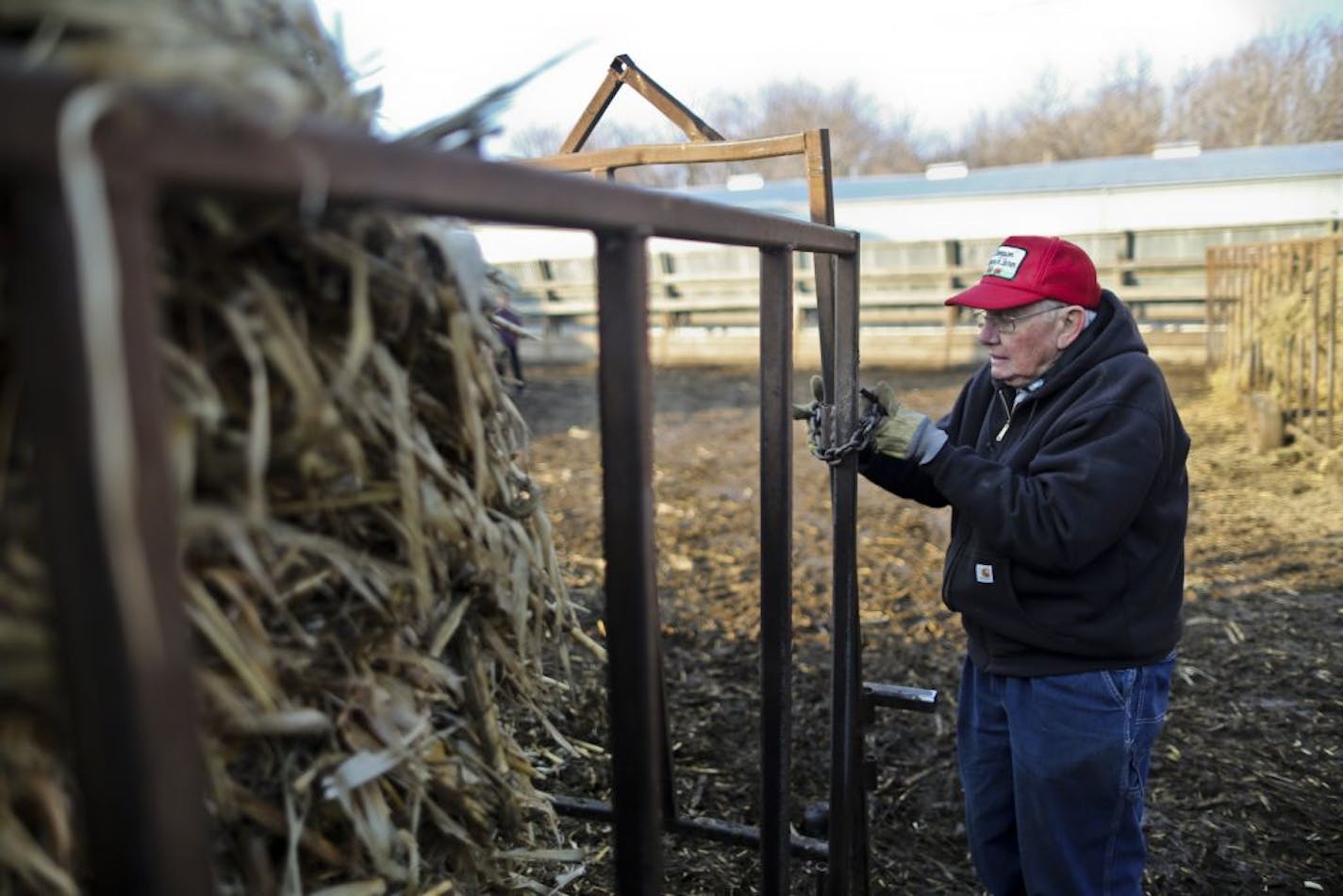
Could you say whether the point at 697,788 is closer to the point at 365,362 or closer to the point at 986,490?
the point at 986,490

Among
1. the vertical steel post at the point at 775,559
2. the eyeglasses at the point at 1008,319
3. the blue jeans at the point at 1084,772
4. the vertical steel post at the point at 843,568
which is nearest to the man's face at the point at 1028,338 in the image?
the eyeglasses at the point at 1008,319

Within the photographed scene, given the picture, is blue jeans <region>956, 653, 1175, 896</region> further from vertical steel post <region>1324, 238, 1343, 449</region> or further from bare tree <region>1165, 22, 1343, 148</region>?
bare tree <region>1165, 22, 1343, 148</region>

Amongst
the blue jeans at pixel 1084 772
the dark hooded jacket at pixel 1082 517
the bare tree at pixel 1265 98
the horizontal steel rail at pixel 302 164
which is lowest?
the blue jeans at pixel 1084 772

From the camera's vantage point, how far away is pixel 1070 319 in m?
2.47

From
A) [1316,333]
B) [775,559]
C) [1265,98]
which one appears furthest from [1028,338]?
[1265,98]

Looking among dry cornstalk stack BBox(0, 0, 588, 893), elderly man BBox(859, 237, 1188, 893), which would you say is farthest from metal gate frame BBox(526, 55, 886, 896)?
dry cornstalk stack BBox(0, 0, 588, 893)

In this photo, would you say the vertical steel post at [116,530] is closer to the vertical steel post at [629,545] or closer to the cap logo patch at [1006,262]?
the vertical steel post at [629,545]

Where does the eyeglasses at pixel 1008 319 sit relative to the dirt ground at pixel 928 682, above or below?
above

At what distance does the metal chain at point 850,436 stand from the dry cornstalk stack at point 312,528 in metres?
1.02

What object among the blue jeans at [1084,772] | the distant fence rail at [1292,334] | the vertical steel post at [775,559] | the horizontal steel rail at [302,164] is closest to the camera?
the horizontal steel rail at [302,164]

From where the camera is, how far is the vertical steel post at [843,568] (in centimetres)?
235

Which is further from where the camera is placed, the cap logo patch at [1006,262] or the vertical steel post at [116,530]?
the cap logo patch at [1006,262]

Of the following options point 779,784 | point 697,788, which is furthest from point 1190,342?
point 779,784

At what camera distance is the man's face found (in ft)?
8.09
